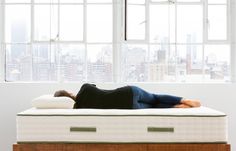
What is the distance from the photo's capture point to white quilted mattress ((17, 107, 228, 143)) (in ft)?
9.64

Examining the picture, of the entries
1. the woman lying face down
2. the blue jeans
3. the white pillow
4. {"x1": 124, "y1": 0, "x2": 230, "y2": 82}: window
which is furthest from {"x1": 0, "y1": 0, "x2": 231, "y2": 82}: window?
the white pillow

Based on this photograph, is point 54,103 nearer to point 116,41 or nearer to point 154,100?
point 154,100

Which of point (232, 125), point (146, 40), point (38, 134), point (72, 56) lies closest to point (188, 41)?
point (146, 40)

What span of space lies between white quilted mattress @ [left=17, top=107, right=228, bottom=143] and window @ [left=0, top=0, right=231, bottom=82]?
6.26ft

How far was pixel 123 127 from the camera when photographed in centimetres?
297

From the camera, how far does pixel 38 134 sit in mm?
2955

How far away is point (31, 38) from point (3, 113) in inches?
39.6

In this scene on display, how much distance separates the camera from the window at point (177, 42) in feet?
15.9

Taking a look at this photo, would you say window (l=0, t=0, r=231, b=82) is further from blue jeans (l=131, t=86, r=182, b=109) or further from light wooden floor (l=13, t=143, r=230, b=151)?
light wooden floor (l=13, t=143, r=230, b=151)

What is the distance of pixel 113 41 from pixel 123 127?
2.07m

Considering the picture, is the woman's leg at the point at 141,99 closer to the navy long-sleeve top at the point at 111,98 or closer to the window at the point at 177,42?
the navy long-sleeve top at the point at 111,98

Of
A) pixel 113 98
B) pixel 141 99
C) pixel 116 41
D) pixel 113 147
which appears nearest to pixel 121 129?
pixel 113 147

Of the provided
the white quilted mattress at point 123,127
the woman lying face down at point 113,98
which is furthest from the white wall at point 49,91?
the white quilted mattress at point 123,127

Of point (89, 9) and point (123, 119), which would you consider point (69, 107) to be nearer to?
point (123, 119)
